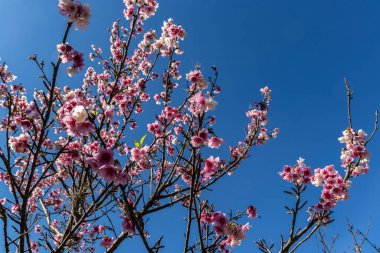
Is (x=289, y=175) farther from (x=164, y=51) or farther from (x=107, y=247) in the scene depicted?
(x=164, y=51)

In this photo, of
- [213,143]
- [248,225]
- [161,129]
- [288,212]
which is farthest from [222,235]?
[161,129]

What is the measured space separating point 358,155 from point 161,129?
3256 mm

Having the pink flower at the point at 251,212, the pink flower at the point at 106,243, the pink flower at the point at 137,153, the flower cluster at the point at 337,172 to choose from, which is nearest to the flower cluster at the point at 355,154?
the flower cluster at the point at 337,172

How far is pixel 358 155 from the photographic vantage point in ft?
15.0

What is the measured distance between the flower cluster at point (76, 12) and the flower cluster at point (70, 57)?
0.92ft

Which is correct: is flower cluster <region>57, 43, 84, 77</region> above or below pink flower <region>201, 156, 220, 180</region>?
above

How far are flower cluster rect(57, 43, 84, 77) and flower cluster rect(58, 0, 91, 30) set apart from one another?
28 cm

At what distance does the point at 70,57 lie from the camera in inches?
142

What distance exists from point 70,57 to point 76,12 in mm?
543

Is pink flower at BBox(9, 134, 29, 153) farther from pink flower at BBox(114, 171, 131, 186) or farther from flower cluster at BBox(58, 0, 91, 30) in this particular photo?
pink flower at BBox(114, 171, 131, 186)

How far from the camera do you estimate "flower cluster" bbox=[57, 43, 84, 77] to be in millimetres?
3429

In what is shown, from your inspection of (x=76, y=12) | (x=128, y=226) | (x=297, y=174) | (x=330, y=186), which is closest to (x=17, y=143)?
(x=76, y=12)

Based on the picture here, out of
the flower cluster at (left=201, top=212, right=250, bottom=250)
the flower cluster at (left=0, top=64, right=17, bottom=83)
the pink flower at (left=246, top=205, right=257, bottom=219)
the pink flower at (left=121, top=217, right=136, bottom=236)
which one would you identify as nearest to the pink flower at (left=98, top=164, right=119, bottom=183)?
the pink flower at (left=121, top=217, right=136, bottom=236)

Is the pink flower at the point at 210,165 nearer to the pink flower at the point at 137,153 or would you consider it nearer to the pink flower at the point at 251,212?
the pink flower at the point at 251,212
